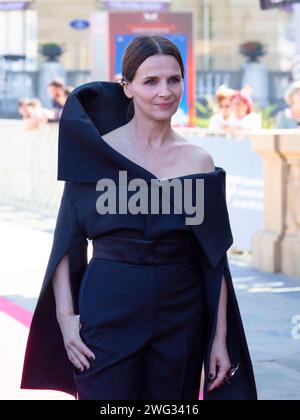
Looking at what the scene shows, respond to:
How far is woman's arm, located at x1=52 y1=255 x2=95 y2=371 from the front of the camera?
4145 mm

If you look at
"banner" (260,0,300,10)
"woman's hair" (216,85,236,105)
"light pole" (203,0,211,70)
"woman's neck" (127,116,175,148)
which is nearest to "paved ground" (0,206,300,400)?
"woman's hair" (216,85,236,105)

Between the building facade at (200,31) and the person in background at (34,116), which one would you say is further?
the building facade at (200,31)

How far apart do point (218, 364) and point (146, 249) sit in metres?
0.43

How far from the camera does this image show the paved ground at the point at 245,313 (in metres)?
7.78

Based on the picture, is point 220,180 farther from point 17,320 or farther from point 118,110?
point 17,320

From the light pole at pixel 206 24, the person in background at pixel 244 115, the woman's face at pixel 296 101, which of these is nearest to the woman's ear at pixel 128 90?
the woman's face at pixel 296 101

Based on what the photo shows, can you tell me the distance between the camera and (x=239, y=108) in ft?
51.3

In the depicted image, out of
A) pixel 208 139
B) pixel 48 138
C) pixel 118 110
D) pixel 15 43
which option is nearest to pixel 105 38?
pixel 48 138

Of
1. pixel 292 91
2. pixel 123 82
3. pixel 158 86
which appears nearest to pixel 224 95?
pixel 292 91

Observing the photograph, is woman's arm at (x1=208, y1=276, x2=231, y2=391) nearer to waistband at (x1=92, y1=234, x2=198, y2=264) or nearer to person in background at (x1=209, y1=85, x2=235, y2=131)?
waistband at (x1=92, y1=234, x2=198, y2=264)

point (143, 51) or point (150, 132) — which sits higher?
point (143, 51)

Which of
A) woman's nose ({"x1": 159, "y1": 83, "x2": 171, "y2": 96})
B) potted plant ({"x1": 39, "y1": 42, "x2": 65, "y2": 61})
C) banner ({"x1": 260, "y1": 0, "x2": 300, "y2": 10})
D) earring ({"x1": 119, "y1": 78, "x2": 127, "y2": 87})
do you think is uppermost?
potted plant ({"x1": 39, "y1": 42, "x2": 65, "y2": 61})

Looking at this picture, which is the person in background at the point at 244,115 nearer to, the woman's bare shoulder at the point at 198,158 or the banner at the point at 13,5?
the woman's bare shoulder at the point at 198,158

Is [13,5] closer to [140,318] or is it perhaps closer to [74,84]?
[74,84]
